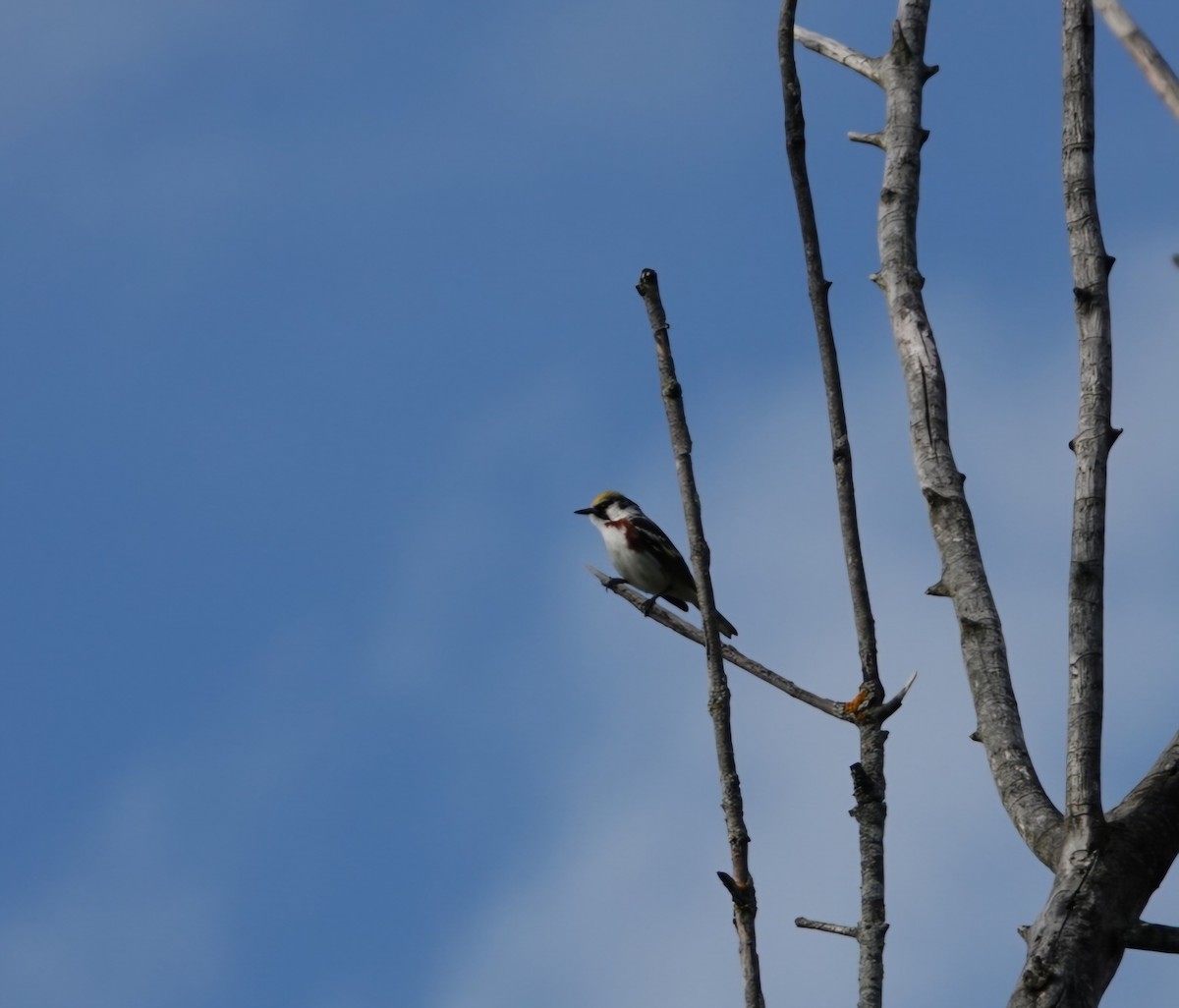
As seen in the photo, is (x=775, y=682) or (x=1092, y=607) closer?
(x=1092, y=607)

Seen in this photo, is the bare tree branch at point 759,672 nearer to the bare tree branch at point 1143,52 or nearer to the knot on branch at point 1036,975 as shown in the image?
the knot on branch at point 1036,975

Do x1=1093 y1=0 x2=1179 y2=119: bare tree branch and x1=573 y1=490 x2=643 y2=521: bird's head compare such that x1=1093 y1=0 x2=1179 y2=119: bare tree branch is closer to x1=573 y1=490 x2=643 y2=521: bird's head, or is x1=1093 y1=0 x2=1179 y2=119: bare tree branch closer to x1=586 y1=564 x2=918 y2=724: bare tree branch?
x1=586 y1=564 x2=918 y2=724: bare tree branch

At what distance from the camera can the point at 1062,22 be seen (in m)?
4.85

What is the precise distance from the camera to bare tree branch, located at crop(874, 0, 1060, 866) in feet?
13.8

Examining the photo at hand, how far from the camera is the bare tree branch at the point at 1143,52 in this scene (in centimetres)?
323

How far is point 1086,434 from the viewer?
442 cm

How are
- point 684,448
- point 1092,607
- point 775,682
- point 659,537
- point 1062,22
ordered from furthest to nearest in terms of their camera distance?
point 659,537, point 775,682, point 1062,22, point 1092,607, point 684,448

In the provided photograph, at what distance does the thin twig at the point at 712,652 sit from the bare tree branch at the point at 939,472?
90 cm

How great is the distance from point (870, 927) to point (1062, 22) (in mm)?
2945

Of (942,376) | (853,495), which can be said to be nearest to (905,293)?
(942,376)

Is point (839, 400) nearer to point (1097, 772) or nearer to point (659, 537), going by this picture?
point (1097, 772)

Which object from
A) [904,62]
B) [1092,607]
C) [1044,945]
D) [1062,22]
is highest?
[904,62]

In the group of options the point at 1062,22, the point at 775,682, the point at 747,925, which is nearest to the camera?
the point at 747,925

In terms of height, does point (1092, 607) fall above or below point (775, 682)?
below
